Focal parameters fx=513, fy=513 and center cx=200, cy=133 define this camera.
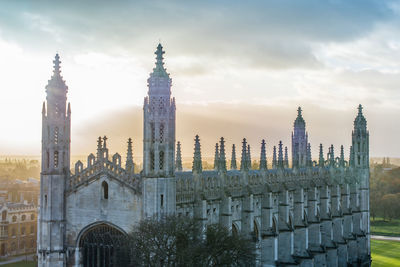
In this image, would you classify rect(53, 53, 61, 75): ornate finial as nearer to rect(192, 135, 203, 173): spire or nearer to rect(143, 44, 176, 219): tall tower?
rect(143, 44, 176, 219): tall tower

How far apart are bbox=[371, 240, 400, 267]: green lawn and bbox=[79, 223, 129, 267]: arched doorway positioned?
55.4 metres

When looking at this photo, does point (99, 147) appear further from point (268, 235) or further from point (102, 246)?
point (268, 235)

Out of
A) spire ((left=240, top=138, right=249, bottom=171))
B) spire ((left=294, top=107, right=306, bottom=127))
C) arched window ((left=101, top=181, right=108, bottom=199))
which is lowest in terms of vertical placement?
arched window ((left=101, top=181, right=108, bottom=199))

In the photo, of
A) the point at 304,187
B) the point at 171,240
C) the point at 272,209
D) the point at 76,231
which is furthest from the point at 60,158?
the point at 304,187

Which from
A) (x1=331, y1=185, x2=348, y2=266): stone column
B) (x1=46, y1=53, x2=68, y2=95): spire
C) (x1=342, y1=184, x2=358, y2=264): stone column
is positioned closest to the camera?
(x1=46, y1=53, x2=68, y2=95): spire

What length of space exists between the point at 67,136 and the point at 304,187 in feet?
102

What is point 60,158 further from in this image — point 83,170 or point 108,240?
point 108,240

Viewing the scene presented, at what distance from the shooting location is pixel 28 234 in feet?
317

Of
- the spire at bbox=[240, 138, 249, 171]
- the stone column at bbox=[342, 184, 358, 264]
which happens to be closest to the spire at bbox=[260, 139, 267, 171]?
the spire at bbox=[240, 138, 249, 171]

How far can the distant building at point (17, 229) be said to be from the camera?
302ft

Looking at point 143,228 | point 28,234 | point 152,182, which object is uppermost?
point 152,182

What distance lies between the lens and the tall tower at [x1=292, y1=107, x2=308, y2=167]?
70062mm

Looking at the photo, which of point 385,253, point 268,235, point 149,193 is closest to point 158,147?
A: point 149,193

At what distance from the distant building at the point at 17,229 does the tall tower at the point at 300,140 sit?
5380 cm
